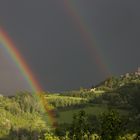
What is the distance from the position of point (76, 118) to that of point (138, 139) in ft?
55.1

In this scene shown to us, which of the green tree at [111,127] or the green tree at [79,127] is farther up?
the green tree at [79,127]

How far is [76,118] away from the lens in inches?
4289

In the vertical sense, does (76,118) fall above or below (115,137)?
above

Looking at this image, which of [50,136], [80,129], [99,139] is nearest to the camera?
[50,136]

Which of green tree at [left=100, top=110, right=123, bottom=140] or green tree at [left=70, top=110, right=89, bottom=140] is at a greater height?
green tree at [left=70, top=110, right=89, bottom=140]

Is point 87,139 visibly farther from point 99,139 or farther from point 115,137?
point 115,137

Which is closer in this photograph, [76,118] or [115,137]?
[115,137]

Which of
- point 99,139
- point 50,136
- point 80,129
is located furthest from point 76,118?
point 50,136

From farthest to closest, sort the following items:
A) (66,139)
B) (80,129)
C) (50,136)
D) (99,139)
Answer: (80,129)
(99,139)
(66,139)
(50,136)

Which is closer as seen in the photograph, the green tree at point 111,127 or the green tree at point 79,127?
the green tree at point 111,127

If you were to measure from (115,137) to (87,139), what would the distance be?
1149 cm

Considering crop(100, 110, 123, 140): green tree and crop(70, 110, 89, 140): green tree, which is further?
crop(70, 110, 89, 140): green tree

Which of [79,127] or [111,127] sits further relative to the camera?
[79,127]

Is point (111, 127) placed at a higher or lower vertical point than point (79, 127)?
lower
